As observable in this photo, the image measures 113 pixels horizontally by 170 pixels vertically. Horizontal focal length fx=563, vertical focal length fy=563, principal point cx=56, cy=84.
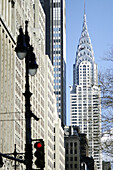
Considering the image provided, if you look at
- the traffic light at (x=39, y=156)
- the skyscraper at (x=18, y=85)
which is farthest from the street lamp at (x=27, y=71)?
the skyscraper at (x=18, y=85)

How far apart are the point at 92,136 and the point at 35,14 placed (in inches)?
4922

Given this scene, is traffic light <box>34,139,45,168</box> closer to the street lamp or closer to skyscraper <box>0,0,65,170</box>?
the street lamp

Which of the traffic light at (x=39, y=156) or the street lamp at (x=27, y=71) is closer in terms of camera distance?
the traffic light at (x=39, y=156)

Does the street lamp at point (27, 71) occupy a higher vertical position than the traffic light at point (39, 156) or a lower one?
higher

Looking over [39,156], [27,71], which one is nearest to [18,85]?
[27,71]

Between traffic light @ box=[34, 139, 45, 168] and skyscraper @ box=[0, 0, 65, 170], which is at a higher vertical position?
skyscraper @ box=[0, 0, 65, 170]

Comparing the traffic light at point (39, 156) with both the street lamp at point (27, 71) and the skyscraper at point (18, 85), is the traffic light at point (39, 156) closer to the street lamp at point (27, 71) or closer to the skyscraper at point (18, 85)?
the street lamp at point (27, 71)

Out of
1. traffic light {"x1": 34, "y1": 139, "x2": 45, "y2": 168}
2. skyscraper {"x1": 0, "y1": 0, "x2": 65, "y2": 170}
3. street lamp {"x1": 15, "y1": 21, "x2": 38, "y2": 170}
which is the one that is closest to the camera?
traffic light {"x1": 34, "y1": 139, "x2": 45, "y2": 168}

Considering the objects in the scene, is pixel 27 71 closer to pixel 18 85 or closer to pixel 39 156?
pixel 39 156

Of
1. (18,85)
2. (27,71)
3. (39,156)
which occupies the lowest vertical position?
(39,156)

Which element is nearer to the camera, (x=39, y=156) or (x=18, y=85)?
(x=39, y=156)

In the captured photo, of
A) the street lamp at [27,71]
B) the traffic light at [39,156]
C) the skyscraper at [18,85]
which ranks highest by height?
the skyscraper at [18,85]

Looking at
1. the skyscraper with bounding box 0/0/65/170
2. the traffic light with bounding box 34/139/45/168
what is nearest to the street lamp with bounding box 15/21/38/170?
the traffic light with bounding box 34/139/45/168

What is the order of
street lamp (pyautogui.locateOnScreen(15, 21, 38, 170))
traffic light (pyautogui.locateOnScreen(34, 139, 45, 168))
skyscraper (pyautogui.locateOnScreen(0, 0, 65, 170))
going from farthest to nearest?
1. skyscraper (pyautogui.locateOnScreen(0, 0, 65, 170))
2. street lamp (pyautogui.locateOnScreen(15, 21, 38, 170))
3. traffic light (pyautogui.locateOnScreen(34, 139, 45, 168))
